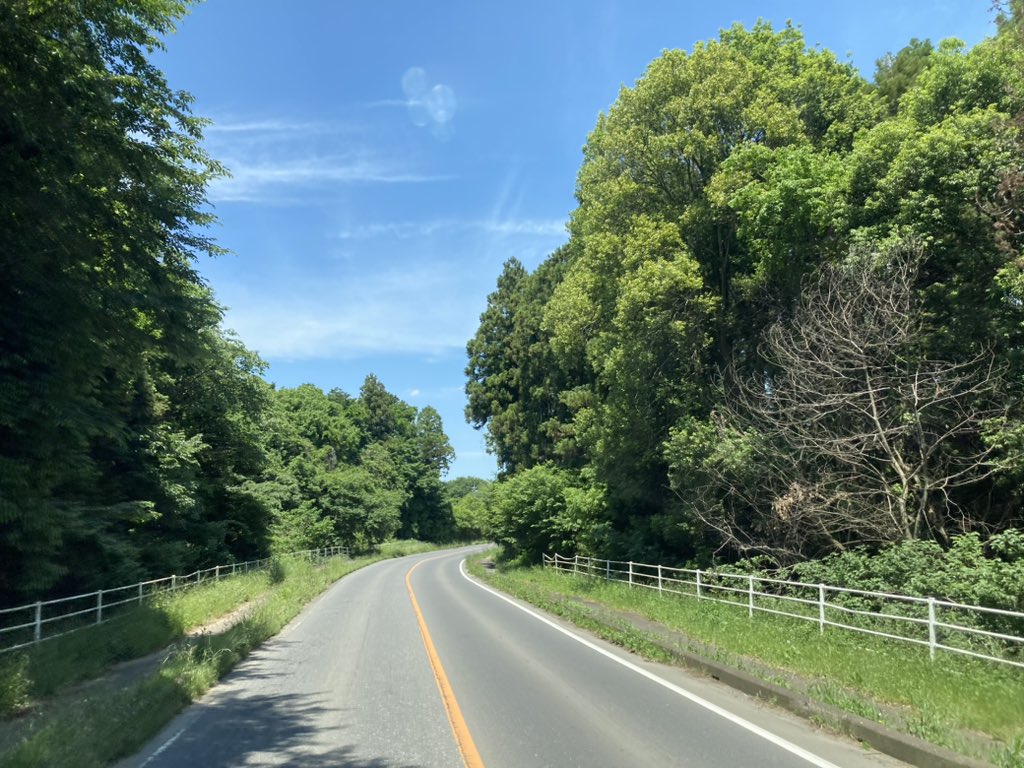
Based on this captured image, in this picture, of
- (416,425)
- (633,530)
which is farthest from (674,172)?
(416,425)

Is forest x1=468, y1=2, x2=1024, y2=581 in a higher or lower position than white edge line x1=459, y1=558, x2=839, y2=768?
higher

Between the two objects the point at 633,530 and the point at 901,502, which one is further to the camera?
the point at 633,530

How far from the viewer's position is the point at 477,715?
7.56 meters

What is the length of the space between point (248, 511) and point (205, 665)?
28.0m

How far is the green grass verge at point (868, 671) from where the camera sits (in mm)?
6086

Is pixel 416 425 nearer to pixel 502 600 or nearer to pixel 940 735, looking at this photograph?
pixel 502 600

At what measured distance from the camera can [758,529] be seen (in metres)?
17.9

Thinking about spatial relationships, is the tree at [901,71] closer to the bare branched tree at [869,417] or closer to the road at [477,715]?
the bare branched tree at [869,417]

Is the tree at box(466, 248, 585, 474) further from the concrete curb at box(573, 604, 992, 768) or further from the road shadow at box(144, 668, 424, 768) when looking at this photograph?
the road shadow at box(144, 668, 424, 768)

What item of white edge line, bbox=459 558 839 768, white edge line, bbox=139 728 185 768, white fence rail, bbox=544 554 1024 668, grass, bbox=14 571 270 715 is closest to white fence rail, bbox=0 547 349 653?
grass, bbox=14 571 270 715

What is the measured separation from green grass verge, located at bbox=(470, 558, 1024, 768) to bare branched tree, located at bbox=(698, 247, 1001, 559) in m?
3.61

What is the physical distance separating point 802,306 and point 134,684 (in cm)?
1587

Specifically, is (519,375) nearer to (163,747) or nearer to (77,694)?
(77,694)

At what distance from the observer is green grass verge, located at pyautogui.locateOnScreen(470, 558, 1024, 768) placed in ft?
20.0
